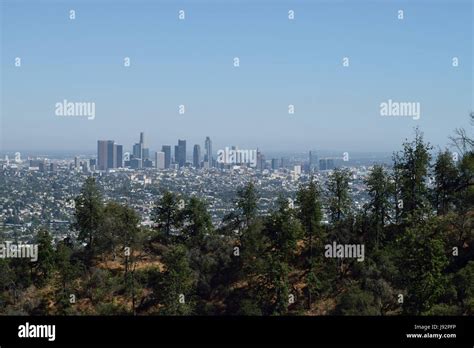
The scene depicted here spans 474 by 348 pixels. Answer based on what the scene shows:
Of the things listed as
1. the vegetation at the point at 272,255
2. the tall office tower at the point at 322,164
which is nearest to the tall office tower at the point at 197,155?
the vegetation at the point at 272,255

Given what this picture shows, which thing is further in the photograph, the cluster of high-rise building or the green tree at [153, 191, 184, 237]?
the green tree at [153, 191, 184, 237]

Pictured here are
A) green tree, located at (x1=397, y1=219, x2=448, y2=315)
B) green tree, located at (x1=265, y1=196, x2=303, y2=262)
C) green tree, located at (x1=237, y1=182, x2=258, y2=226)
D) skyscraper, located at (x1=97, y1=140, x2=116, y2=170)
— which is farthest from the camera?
green tree, located at (x1=237, y1=182, x2=258, y2=226)

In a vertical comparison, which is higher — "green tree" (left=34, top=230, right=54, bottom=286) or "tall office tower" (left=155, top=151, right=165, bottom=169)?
"tall office tower" (left=155, top=151, right=165, bottom=169)

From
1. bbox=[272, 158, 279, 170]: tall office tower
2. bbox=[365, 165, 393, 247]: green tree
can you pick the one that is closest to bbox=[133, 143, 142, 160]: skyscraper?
bbox=[272, 158, 279, 170]: tall office tower

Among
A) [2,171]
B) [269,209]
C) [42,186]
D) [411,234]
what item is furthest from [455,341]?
[42,186]

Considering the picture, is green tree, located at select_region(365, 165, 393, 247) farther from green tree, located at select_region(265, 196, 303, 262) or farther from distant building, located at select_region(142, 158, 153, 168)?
distant building, located at select_region(142, 158, 153, 168)

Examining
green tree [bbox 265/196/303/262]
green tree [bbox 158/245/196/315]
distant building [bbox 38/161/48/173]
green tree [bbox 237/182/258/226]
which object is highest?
distant building [bbox 38/161/48/173]

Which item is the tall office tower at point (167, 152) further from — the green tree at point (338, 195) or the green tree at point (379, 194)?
the green tree at point (379, 194)

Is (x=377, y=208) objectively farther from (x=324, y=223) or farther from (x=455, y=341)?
(x=455, y=341)
